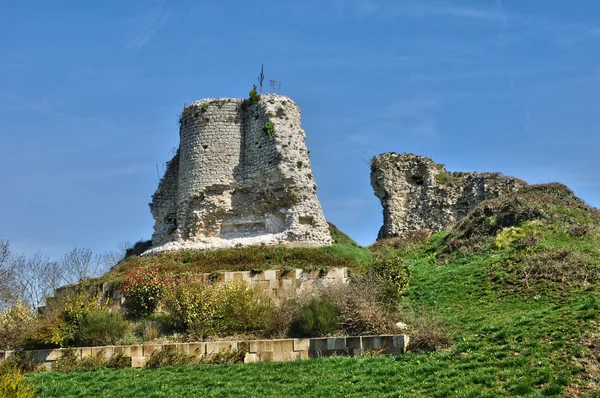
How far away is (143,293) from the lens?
2216 cm

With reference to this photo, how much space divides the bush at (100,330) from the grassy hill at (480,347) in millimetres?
1958

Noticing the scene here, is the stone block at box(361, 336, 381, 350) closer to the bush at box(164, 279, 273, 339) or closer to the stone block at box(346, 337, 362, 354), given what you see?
the stone block at box(346, 337, 362, 354)

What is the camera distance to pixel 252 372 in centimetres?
1573

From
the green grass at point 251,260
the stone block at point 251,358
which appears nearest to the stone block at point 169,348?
the stone block at point 251,358

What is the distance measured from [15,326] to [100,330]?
3.62 meters

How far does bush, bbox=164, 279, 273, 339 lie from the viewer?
1889 centimetres

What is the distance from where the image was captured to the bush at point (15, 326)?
19812mm

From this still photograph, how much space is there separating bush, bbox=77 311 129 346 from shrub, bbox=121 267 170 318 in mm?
3014

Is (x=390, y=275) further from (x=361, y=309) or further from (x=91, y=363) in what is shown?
(x=91, y=363)

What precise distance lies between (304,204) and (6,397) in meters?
17.3

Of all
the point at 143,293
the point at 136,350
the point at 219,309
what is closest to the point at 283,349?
the point at 219,309

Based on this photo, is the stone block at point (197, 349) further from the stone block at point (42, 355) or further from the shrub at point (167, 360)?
the stone block at point (42, 355)

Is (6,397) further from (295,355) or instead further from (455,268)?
(455,268)

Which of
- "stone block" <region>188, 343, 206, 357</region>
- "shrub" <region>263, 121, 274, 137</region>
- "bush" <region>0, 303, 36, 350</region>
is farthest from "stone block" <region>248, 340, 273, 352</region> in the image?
"shrub" <region>263, 121, 274, 137</region>
